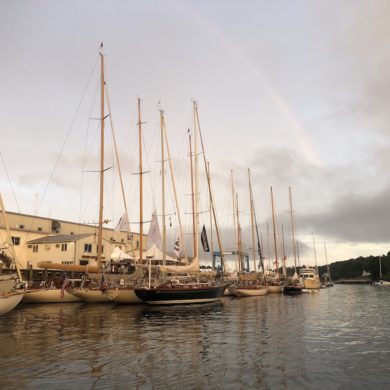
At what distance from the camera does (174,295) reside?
45.8 m

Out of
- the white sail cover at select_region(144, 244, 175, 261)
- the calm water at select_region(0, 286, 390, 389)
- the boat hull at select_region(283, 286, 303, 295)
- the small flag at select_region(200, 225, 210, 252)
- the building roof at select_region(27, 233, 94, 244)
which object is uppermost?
the building roof at select_region(27, 233, 94, 244)

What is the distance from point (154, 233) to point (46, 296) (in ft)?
51.7

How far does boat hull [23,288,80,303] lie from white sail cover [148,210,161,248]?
488 inches

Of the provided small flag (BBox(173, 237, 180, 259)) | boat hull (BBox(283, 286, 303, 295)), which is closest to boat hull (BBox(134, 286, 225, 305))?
small flag (BBox(173, 237, 180, 259))

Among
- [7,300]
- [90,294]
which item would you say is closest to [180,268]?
[90,294]

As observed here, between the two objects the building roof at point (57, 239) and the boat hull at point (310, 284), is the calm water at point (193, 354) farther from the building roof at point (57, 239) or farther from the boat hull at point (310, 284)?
the boat hull at point (310, 284)

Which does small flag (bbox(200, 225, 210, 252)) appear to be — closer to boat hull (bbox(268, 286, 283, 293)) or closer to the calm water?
the calm water

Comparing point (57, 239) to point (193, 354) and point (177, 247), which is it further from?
point (193, 354)

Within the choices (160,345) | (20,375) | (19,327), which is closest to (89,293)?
(19,327)

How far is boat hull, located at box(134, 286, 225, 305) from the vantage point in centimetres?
4488

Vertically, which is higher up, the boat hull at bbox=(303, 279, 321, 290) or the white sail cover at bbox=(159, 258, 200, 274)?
the white sail cover at bbox=(159, 258, 200, 274)

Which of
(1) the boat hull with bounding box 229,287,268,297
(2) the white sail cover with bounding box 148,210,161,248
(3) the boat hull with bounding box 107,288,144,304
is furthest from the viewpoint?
(1) the boat hull with bounding box 229,287,268,297

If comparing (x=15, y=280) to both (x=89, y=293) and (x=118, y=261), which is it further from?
(x=118, y=261)

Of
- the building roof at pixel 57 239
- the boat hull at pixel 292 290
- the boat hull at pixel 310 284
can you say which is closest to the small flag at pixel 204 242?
the building roof at pixel 57 239
